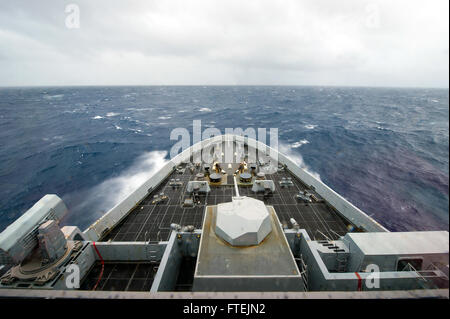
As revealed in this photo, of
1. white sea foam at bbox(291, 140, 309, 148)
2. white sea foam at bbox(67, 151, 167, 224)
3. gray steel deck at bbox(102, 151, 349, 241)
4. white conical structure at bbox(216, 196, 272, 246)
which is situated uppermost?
white sea foam at bbox(291, 140, 309, 148)

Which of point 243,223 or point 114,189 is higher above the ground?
point 243,223

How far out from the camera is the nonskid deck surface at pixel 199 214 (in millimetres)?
15328

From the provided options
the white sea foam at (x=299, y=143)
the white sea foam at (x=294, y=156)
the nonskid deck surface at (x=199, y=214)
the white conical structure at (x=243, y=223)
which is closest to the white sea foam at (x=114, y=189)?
the nonskid deck surface at (x=199, y=214)

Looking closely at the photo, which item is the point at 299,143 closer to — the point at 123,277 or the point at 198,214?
the point at 198,214

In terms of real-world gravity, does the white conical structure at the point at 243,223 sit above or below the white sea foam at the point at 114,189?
above

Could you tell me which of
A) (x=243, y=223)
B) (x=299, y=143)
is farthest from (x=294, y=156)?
(x=243, y=223)

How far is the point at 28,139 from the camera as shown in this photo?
51.3 m

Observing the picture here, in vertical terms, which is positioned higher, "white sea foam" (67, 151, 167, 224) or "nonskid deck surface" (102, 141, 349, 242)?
"nonskid deck surface" (102, 141, 349, 242)

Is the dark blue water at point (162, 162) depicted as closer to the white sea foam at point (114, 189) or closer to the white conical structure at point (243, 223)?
the white sea foam at point (114, 189)

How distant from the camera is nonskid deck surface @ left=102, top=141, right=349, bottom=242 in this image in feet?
50.3

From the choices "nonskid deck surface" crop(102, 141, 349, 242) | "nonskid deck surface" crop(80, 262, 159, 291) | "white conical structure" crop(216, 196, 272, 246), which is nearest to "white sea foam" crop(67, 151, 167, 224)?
"nonskid deck surface" crop(102, 141, 349, 242)

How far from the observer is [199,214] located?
56.8 ft

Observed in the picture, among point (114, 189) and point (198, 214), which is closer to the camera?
point (198, 214)

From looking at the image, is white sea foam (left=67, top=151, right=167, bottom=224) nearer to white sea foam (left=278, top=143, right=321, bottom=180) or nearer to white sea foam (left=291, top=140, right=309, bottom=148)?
white sea foam (left=278, top=143, right=321, bottom=180)
